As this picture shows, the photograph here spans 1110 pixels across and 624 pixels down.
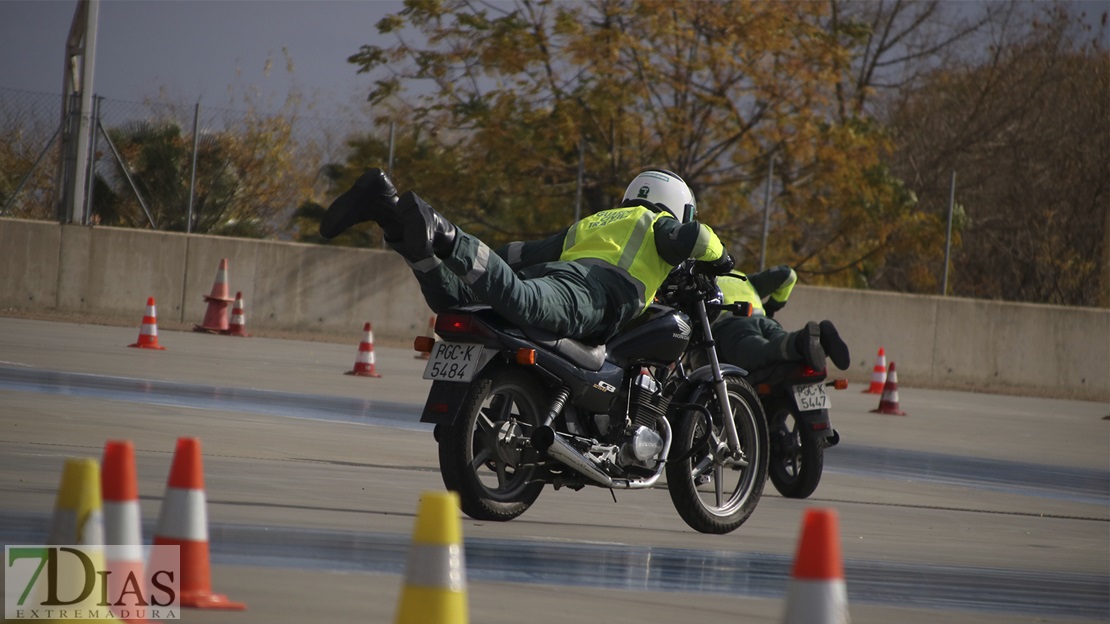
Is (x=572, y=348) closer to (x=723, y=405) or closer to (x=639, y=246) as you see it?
(x=639, y=246)

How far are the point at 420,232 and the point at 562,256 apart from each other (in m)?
1.59

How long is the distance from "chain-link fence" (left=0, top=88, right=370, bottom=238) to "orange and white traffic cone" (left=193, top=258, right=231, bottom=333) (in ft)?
5.64

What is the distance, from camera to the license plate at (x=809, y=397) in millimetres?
9547

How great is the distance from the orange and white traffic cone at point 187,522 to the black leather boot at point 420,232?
188 centimetres

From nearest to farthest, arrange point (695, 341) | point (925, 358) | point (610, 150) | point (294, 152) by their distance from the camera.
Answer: point (695, 341), point (925, 358), point (610, 150), point (294, 152)

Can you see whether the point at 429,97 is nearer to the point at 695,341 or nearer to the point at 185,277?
the point at 185,277

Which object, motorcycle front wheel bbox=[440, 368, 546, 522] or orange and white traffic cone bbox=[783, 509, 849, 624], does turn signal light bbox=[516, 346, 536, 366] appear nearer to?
motorcycle front wheel bbox=[440, 368, 546, 522]

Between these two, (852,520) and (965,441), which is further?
(965,441)

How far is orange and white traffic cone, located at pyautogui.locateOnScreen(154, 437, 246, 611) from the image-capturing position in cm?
468

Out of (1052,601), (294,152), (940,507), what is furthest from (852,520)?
(294,152)

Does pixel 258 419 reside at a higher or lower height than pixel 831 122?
lower

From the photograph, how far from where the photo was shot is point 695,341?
27.5 feet

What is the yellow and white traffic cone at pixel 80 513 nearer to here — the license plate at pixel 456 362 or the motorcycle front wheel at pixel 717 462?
the license plate at pixel 456 362

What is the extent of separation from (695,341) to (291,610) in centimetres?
387
